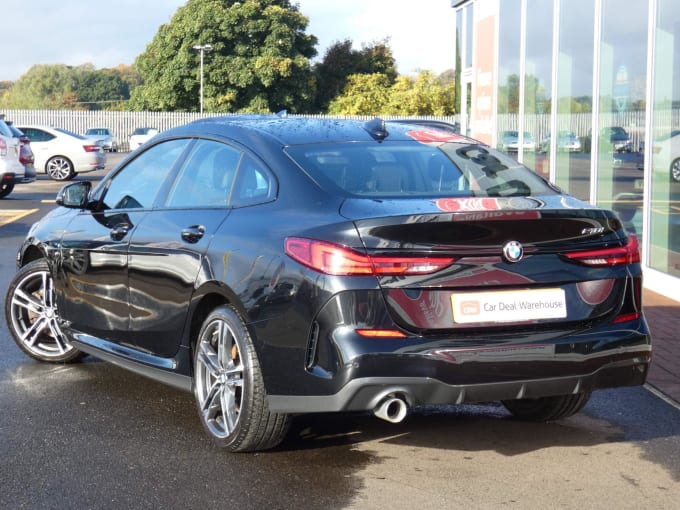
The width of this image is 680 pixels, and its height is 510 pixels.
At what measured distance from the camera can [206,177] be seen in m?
5.55

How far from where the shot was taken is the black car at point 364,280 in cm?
Result: 444

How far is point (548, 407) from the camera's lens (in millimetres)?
5586

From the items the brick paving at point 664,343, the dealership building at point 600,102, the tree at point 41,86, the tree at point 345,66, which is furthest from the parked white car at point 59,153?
the tree at point 41,86

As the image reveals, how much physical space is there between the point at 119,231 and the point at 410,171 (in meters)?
1.68

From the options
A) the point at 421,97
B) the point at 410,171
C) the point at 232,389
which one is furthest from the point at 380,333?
the point at 421,97

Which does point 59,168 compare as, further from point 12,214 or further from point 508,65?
point 508,65

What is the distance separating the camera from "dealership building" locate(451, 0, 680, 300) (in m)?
10.7

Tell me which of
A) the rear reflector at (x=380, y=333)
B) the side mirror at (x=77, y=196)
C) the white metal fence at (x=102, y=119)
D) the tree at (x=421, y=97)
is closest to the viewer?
the rear reflector at (x=380, y=333)

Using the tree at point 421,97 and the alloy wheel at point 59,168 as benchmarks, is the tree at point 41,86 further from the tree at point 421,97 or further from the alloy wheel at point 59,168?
the alloy wheel at point 59,168

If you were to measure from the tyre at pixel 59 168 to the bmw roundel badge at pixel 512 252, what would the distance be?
27725mm

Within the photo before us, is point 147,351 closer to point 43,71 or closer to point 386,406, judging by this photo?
point 386,406

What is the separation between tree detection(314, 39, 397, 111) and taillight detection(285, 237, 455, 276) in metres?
67.1

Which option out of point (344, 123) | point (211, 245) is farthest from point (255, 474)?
point (344, 123)

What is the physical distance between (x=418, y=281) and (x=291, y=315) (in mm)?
525
